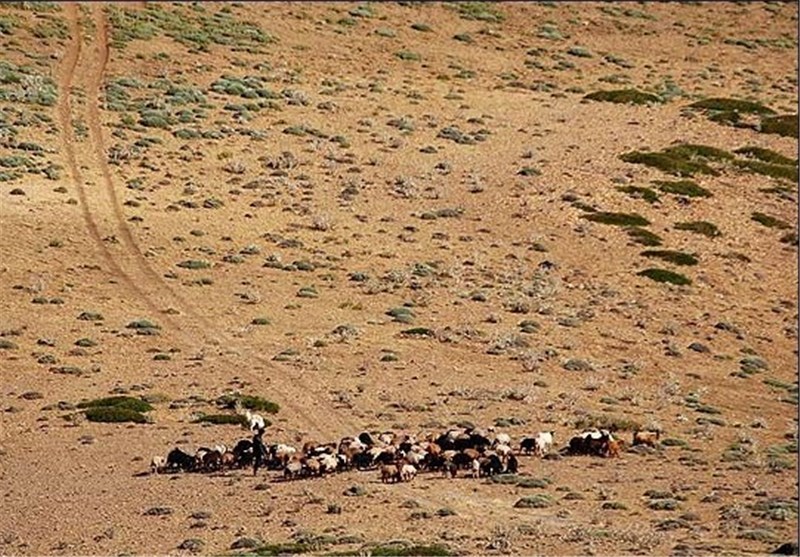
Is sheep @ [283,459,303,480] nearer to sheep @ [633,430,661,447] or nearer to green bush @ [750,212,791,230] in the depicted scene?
sheep @ [633,430,661,447]

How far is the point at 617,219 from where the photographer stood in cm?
7538

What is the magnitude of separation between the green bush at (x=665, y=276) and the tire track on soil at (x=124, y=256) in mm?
20926

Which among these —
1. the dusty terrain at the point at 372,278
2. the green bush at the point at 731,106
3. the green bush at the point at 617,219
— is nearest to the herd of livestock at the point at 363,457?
the dusty terrain at the point at 372,278

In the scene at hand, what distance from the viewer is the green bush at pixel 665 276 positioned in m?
68.5

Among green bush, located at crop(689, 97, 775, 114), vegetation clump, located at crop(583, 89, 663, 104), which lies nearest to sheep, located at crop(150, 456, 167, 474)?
vegetation clump, located at crop(583, 89, 663, 104)

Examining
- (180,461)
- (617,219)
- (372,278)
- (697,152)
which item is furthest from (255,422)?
(697,152)

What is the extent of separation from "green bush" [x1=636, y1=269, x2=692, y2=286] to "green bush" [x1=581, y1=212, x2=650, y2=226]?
20.4 ft

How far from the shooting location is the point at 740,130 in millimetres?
93938

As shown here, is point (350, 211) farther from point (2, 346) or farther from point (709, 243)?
point (2, 346)

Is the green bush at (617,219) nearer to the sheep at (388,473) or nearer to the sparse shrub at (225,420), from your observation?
the sparse shrub at (225,420)

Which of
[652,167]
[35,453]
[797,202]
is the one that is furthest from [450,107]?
[35,453]

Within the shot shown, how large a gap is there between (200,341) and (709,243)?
29.2 meters

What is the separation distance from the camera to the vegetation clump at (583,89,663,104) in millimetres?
98125

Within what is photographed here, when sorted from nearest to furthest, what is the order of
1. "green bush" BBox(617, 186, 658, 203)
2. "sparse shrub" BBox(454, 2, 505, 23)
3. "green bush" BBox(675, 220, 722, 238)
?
"green bush" BBox(675, 220, 722, 238) → "green bush" BBox(617, 186, 658, 203) → "sparse shrub" BBox(454, 2, 505, 23)
